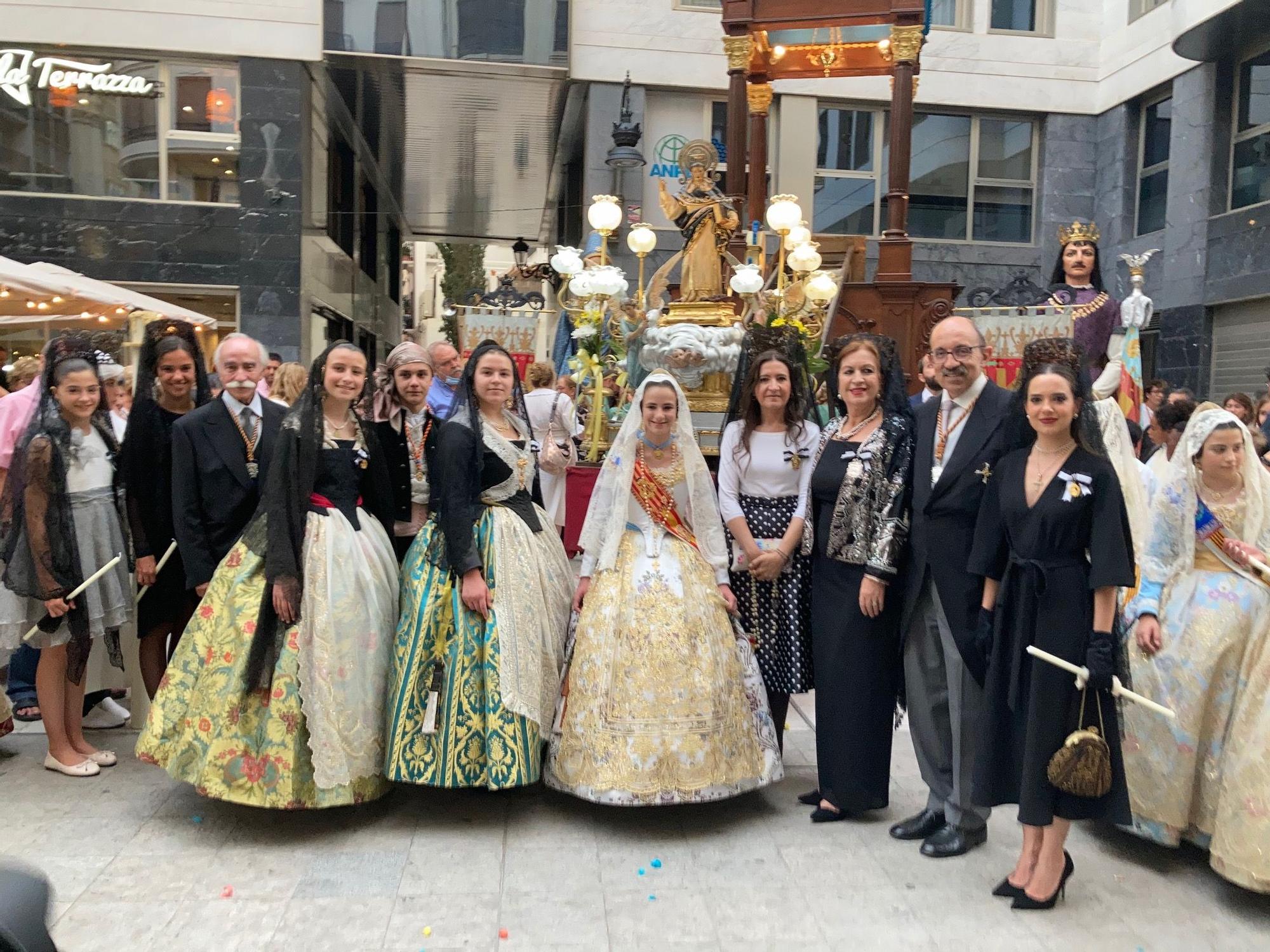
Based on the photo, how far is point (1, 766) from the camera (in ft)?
15.7

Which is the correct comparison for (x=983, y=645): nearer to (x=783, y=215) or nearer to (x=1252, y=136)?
(x=783, y=215)

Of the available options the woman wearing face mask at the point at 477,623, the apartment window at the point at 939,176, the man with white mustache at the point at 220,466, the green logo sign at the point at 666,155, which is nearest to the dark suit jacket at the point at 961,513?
the woman wearing face mask at the point at 477,623

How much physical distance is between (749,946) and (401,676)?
168cm

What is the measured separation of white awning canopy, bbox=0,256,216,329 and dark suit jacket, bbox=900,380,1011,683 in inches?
247

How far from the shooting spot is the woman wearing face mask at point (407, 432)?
191 inches

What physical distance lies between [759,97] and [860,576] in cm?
855

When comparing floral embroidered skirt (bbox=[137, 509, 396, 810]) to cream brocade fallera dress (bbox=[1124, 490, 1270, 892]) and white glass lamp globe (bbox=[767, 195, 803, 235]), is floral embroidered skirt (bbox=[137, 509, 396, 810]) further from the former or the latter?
white glass lamp globe (bbox=[767, 195, 803, 235])

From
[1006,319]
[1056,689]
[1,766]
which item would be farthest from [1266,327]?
[1,766]

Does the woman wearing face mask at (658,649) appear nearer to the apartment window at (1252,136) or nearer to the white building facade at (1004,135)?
the white building facade at (1004,135)

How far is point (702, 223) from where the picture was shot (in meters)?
7.54

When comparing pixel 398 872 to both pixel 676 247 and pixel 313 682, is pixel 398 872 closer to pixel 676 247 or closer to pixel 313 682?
pixel 313 682

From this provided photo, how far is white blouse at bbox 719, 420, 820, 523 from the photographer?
4.49 m

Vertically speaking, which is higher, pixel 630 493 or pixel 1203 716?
pixel 630 493

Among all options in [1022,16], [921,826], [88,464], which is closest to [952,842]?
[921,826]
